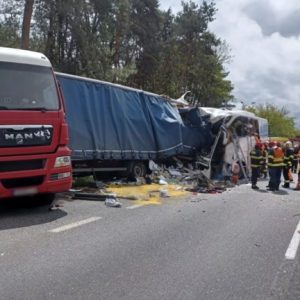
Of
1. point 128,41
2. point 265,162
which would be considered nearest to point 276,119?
point 128,41

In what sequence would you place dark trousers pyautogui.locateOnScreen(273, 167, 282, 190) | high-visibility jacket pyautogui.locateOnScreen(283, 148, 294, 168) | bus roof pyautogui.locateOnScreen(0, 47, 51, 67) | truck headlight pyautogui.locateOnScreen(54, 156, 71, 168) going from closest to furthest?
bus roof pyautogui.locateOnScreen(0, 47, 51, 67) → truck headlight pyautogui.locateOnScreen(54, 156, 71, 168) → dark trousers pyautogui.locateOnScreen(273, 167, 282, 190) → high-visibility jacket pyautogui.locateOnScreen(283, 148, 294, 168)

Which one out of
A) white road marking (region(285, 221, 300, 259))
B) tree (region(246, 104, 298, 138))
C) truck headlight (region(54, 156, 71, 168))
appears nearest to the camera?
white road marking (region(285, 221, 300, 259))

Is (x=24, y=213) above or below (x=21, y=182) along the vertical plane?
below

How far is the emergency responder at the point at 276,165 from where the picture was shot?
1488 centimetres

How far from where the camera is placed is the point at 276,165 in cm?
1502

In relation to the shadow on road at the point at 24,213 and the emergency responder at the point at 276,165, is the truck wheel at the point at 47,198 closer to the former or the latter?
the shadow on road at the point at 24,213

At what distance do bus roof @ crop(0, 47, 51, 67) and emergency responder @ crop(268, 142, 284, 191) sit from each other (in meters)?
8.47

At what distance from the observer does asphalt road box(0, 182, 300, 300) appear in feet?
15.6

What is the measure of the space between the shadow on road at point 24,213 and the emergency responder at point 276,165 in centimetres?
784

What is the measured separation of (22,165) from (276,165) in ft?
29.7

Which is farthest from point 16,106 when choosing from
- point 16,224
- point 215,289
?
point 215,289

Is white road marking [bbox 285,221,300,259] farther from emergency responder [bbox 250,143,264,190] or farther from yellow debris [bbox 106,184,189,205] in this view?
emergency responder [bbox 250,143,264,190]

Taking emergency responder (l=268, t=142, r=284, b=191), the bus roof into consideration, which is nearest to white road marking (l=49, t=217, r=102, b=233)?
the bus roof

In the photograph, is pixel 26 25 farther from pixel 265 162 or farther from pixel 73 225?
pixel 73 225
